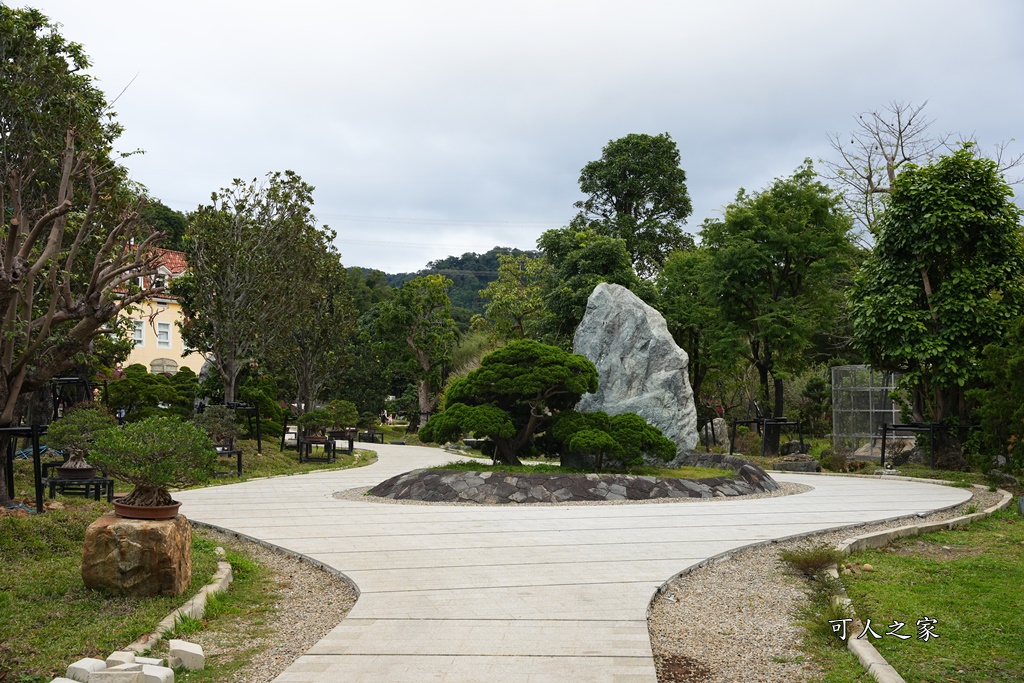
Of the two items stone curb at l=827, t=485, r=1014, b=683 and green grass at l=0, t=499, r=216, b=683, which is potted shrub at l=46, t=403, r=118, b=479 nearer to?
green grass at l=0, t=499, r=216, b=683

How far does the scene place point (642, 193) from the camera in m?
34.7

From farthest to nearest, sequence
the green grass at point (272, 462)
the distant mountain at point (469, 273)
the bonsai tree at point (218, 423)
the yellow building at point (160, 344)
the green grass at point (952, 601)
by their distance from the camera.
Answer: the distant mountain at point (469, 273)
the yellow building at point (160, 344)
the green grass at point (272, 462)
the bonsai tree at point (218, 423)
the green grass at point (952, 601)

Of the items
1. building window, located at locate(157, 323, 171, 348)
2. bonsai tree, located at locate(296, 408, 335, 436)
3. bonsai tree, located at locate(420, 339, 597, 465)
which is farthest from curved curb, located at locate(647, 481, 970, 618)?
building window, located at locate(157, 323, 171, 348)

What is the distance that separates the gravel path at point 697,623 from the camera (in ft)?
13.4

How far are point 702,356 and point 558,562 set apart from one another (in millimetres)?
18995

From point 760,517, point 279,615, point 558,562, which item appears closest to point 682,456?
point 760,517

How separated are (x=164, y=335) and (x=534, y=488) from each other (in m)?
32.6

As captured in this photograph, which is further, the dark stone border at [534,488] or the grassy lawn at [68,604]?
the dark stone border at [534,488]

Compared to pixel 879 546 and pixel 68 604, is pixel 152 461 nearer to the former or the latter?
pixel 68 604

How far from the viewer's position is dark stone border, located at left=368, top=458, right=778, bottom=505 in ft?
36.6

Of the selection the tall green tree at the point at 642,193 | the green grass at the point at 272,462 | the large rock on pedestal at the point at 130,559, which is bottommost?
the green grass at the point at 272,462

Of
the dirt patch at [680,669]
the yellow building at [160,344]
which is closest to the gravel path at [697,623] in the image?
the dirt patch at [680,669]

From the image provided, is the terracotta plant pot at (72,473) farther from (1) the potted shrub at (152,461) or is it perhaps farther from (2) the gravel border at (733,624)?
(2) the gravel border at (733,624)

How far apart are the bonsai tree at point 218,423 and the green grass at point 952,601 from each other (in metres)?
11.6
